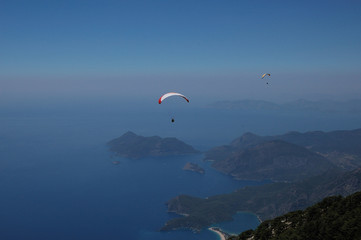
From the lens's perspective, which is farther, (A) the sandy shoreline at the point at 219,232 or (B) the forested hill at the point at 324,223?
(A) the sandy shoreline at the point at 219,232

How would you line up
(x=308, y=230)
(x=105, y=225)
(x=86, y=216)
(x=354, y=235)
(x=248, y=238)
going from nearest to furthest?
(x=354, y=235)
(x=308, y=230)
(x=248, y=238)
(x=105, y=225)
(x=86, y=216)

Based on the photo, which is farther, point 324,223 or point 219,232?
point 219,232

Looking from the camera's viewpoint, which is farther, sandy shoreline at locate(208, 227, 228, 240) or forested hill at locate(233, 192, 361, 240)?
sandy shoreline at locate(208, 227, 228, 240)

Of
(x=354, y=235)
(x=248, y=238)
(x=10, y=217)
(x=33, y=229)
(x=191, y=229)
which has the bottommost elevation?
(x=354, y=235)

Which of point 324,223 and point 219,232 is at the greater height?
point 219,232

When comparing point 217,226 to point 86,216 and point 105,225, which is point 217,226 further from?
point 86,216

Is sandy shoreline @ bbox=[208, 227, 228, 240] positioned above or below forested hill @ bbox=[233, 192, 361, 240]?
above

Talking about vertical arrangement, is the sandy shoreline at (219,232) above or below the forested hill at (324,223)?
above

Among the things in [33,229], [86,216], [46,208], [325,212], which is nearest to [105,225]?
[86,216]
